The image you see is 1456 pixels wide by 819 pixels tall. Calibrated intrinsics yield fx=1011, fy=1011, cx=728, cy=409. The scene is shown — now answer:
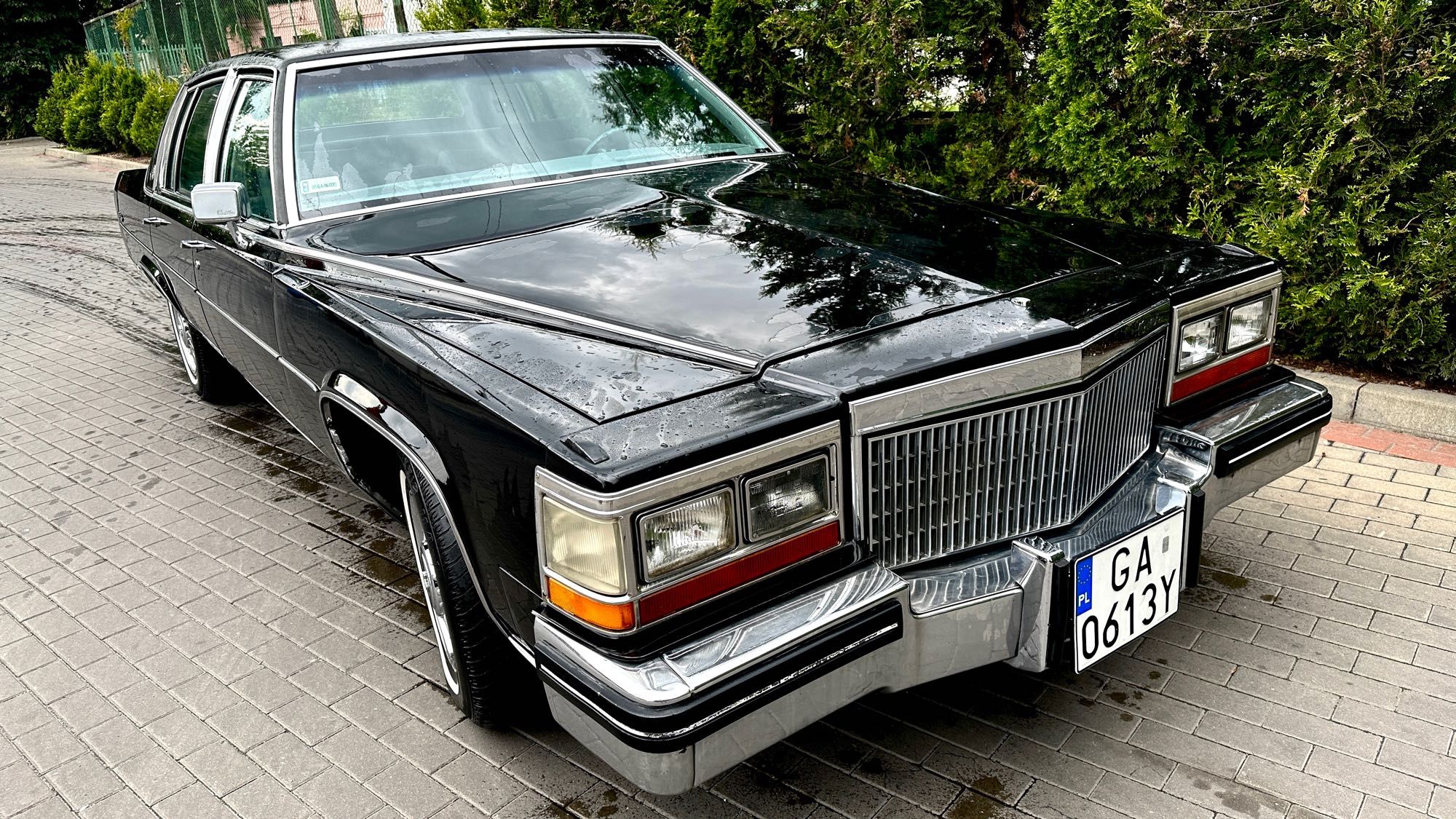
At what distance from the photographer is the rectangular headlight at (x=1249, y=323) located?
2.82 metres

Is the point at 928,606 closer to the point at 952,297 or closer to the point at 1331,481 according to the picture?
the point at 952,297

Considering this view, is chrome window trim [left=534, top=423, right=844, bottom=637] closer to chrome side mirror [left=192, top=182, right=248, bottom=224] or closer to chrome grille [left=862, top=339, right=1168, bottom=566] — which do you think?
chrome grille [left=862, top=339, right=1168, bottom=566]

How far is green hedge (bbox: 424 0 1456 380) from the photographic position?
4.22 metres

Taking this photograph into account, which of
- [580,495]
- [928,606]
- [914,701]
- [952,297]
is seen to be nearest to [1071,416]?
[952,297]

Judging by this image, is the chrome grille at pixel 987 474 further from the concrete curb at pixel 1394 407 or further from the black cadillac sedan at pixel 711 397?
the concrete curb at pixel 1394 407

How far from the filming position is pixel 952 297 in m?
2.37

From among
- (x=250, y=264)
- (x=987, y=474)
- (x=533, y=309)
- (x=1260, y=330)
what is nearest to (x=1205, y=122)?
(x=1260, y=330)

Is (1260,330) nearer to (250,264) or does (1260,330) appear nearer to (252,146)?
(250,264)

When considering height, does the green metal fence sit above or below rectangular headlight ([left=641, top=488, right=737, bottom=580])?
above

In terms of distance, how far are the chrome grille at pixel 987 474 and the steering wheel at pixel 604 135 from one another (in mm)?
1930

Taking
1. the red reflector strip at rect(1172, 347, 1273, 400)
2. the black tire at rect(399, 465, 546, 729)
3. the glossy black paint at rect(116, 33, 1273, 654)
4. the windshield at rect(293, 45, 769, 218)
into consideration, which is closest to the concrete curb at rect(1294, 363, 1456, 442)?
the red reflector strip at rect(1172, 347, 1273, 400)

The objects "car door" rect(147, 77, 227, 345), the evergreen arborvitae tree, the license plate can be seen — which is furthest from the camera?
the evergreen arborvitae tree

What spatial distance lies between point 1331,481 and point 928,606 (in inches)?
106

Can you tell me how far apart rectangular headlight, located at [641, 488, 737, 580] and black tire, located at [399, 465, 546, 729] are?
0.61m
